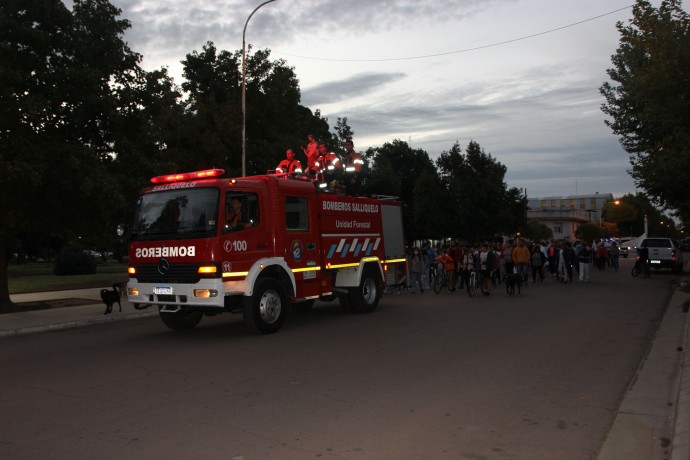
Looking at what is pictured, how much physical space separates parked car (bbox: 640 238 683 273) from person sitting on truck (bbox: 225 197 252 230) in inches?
1039

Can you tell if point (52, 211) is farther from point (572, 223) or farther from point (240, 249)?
point (572, 223)

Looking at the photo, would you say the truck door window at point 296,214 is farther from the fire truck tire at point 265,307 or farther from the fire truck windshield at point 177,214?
the fire truck windshield at point 177,214

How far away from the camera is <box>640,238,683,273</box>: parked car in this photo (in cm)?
3091

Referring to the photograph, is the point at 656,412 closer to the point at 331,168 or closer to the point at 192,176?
the point at 192,176

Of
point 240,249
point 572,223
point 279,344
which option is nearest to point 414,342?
point 279,344

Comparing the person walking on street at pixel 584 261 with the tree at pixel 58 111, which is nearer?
the tree at pixel 58 111

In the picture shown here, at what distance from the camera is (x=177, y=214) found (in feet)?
34.8

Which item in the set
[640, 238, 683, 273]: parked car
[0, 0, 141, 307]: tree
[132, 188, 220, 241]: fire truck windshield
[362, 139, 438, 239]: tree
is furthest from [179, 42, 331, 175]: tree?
[362, 139, 438, 239]: tree

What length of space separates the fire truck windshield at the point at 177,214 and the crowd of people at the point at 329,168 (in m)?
3.46

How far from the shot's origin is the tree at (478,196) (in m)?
40.9

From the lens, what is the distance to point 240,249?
10516mm

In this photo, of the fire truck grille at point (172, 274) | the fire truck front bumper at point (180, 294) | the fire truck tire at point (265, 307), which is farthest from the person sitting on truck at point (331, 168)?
the fire truck front bumper at point (180, 294)

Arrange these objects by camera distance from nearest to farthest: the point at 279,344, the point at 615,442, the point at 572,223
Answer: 1. the point at 615,442
2. the point at 279,344
3. the point at 572,223

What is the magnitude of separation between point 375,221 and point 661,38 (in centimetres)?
805
